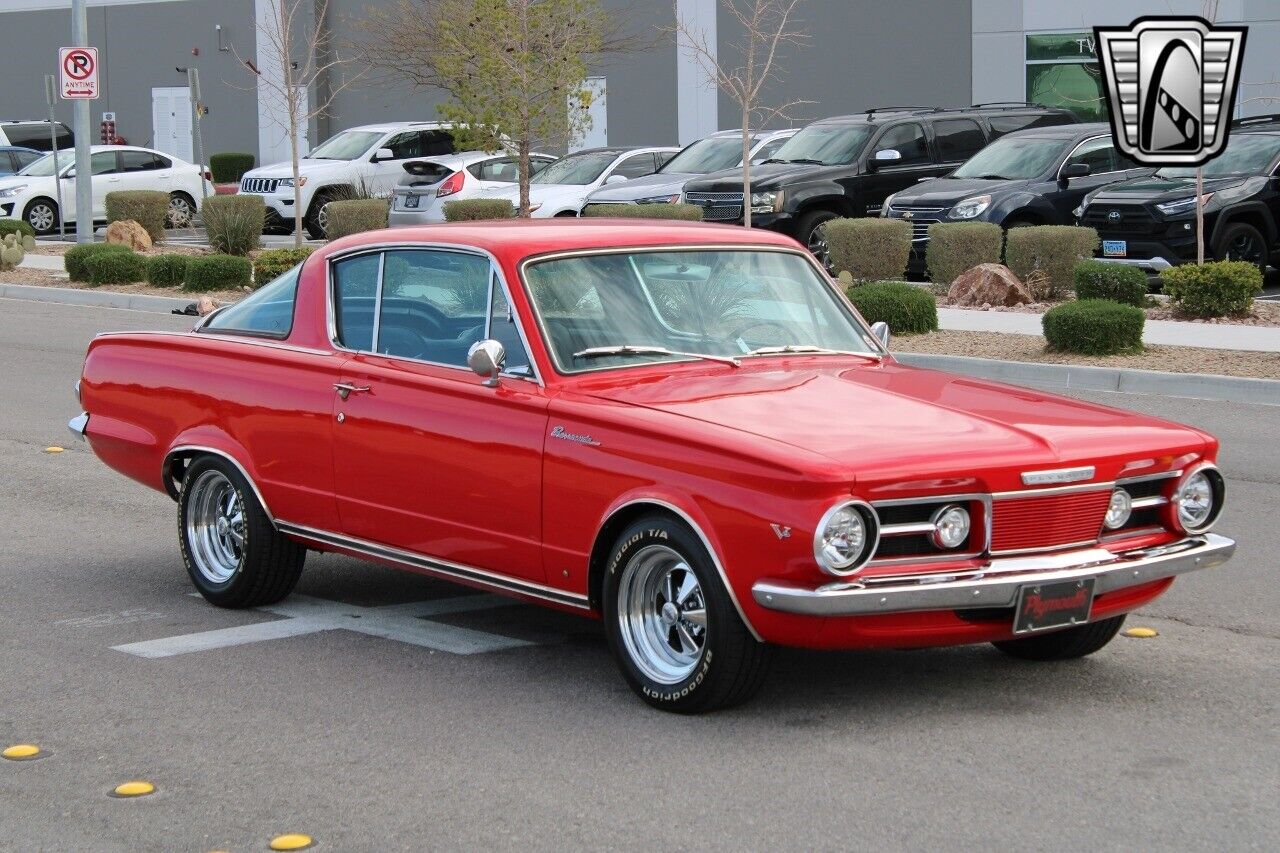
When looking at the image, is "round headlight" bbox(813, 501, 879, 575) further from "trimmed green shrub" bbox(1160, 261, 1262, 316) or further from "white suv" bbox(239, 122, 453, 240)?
"white suv" bbox(239, 122, 453, 240)

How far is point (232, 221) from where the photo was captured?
83.5 ft

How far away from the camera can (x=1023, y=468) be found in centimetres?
563

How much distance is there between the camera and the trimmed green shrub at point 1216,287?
58.2 ft

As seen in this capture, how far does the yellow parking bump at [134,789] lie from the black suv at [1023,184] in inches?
681

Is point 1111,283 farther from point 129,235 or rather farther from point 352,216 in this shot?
point 129,235

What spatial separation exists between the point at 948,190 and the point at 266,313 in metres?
15.6

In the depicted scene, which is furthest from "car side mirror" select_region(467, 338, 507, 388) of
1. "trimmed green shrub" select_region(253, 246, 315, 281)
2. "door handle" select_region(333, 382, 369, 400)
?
"trimmed green shrub" select_region(253, 246, 315, 281)

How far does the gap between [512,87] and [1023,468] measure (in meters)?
22.4

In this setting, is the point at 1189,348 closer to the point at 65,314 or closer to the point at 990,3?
the point at 65,314

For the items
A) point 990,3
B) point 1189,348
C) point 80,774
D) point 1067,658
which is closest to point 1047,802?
point 1067,658

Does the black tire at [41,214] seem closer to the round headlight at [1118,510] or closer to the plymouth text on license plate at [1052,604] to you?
the round headlight at [1118,510]

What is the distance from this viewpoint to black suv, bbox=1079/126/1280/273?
1980cm

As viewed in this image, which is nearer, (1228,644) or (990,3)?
(1228,644)

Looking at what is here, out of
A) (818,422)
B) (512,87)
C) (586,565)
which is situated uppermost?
(512,87)
